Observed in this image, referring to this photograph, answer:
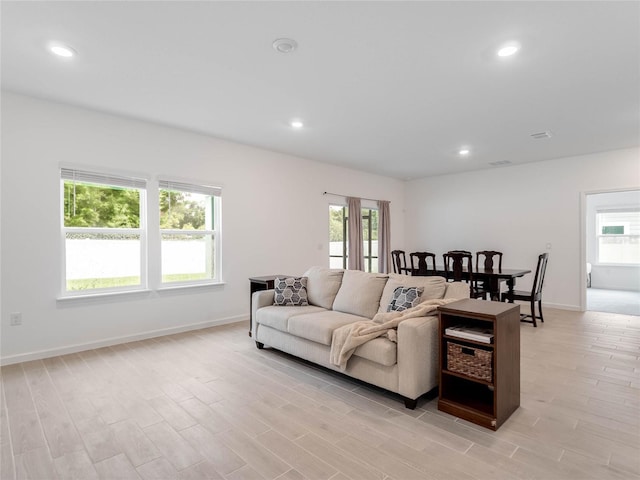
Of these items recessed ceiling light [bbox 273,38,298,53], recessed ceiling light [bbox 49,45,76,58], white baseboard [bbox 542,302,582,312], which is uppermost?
recessed ceiling light [bbox 49,45,76,58]

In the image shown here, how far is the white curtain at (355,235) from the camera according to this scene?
6.93 m

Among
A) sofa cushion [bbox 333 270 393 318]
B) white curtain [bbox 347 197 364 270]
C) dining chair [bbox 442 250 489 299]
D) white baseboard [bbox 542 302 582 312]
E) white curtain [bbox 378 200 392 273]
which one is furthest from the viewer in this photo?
white curtain [bbox 378 200 392 273]

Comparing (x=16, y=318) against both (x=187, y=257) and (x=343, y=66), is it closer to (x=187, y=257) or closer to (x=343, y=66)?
(x=187, y=257)

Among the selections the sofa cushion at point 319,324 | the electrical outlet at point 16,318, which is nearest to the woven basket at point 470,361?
the sofa cushion at point 319,324

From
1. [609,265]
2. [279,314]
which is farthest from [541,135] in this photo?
[609,265]

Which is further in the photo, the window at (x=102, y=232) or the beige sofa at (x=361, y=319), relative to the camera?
the window at (x=102, y=232)

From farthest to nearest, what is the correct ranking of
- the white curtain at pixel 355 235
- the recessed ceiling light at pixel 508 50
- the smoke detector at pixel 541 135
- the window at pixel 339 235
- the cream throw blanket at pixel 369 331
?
1. the white curtain at pixel 355 235
2. the window at pixel 339 235
3. the smoke detector at pixel 541 135
4. the cream throw blanket at pixel 369 331
5. the recessed ceiling light at pixel 508 50

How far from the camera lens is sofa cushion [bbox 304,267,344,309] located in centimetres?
386

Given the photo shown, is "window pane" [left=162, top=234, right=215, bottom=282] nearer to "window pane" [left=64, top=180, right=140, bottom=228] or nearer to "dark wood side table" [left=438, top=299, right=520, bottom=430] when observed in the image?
"window pane" [left=64, top=180, right=140, bottom=228]

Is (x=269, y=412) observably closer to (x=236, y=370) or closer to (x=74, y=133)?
(x=236, y=370)

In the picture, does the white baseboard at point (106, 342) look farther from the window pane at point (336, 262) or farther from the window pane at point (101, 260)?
the window pane at point (336, 262)

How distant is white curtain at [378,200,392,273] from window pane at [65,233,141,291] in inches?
192

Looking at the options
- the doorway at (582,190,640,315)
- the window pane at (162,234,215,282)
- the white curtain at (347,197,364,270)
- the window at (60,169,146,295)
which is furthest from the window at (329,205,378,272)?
the doorway at (582,190,640,315)

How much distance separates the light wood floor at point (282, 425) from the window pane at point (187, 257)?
133 centimetres
